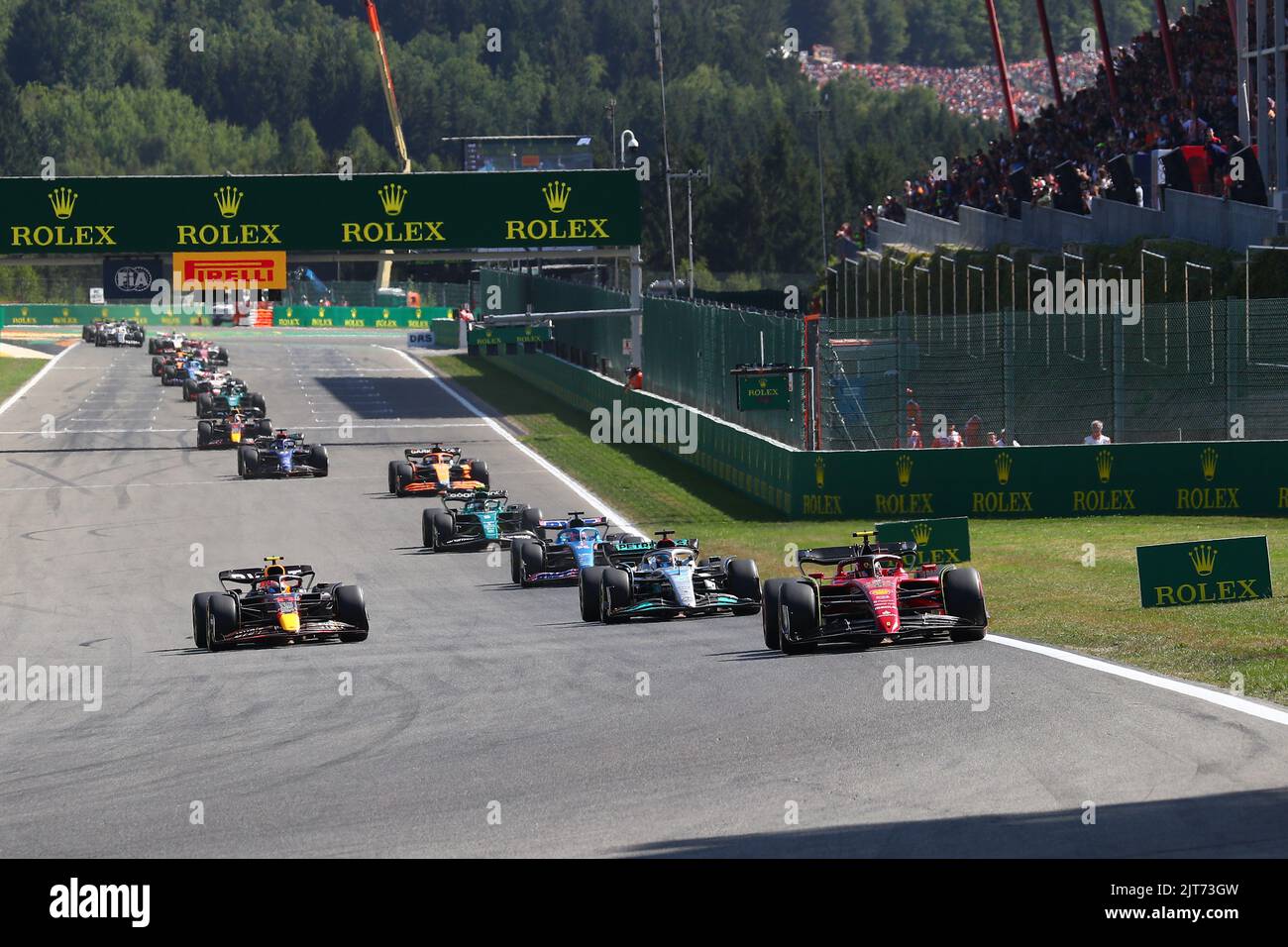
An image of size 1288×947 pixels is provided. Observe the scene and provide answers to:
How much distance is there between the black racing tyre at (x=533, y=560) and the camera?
2414cm

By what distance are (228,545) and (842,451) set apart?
9.34 meters

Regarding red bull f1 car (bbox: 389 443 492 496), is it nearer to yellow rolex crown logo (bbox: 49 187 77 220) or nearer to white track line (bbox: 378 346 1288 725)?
yellow rolex crown logo (bbox: 49 187 77 220)

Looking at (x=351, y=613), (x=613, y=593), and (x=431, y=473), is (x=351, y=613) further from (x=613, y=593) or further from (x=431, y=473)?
(x=431, y=473)

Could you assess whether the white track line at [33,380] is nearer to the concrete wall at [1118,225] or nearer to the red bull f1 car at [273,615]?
the concrete wall at [1118,225]

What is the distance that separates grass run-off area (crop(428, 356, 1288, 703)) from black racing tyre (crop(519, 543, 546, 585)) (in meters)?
3.18

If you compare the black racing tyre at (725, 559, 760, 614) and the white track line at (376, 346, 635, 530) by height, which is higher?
the white track line at (376, 346, 635, 530)

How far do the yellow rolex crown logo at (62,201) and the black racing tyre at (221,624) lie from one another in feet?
102

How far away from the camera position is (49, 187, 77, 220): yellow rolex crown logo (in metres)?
48.0

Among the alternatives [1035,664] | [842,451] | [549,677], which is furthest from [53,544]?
[1035,664]

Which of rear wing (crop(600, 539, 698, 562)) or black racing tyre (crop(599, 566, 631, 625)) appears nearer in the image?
black racing tyre (crop(599, 566, 631, 625))

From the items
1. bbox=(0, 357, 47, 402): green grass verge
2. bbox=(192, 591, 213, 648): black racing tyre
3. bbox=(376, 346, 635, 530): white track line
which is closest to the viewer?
bbox=(192, 591, 213, 648): black racing tyre

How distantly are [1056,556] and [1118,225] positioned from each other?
13863 millimetres

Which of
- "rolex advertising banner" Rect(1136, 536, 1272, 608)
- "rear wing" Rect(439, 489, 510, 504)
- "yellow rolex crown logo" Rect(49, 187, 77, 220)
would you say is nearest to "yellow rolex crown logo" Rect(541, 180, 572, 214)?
"yellow rolex crown logo" Rect(49, 187, 77, 220)
